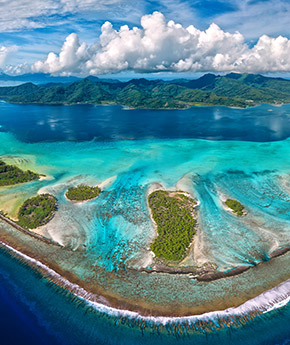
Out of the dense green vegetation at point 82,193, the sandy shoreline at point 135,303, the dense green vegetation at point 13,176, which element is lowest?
the dense green vegetation at point 13,176

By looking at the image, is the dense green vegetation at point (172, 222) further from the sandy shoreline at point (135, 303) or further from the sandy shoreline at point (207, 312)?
the sandy shoreline at point (207, 312)

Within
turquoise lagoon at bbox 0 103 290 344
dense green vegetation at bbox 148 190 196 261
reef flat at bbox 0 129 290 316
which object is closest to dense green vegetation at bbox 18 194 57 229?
reef flat at bbox 0 129 290 316

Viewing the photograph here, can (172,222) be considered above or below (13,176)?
above

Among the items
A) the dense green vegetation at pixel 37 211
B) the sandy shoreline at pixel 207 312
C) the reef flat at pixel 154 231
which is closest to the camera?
the sandy shoreline at pixel 207 312

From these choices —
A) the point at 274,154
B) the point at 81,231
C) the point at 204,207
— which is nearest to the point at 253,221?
the point at 204,207

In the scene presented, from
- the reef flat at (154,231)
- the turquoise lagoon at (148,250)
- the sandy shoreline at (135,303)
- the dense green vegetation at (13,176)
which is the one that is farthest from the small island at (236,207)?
the dense green vegetation at (13,176)

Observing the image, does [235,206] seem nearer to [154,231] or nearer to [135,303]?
[154,231]

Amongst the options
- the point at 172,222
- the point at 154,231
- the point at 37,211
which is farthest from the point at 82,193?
the point at 172,222
